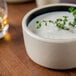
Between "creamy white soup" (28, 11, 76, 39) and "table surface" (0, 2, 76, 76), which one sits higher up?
"creamy white soup" (28, 11, 76, 39)

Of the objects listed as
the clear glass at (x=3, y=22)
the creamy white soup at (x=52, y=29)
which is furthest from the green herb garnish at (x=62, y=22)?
the clear glass at (x=3, y=22)

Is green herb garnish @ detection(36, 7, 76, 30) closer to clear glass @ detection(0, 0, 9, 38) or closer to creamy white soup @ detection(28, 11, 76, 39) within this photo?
creamy white soup @ detection(28, 11, 76, 39)

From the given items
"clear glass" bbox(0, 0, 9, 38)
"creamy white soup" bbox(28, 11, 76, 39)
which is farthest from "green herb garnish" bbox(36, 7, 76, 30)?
"clear glass" bbox(0, 0, 9, 38)

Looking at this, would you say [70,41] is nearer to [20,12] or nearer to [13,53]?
[13,53]

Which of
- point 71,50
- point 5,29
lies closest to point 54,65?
point 71,50

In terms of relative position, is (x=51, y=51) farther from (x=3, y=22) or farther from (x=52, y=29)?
(x=3, y=22)

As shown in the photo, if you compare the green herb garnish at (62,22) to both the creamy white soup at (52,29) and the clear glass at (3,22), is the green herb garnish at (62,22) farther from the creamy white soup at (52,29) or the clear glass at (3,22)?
the clear glass at (3,22)

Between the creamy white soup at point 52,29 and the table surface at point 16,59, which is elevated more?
the creamy white soup at point 52,29
